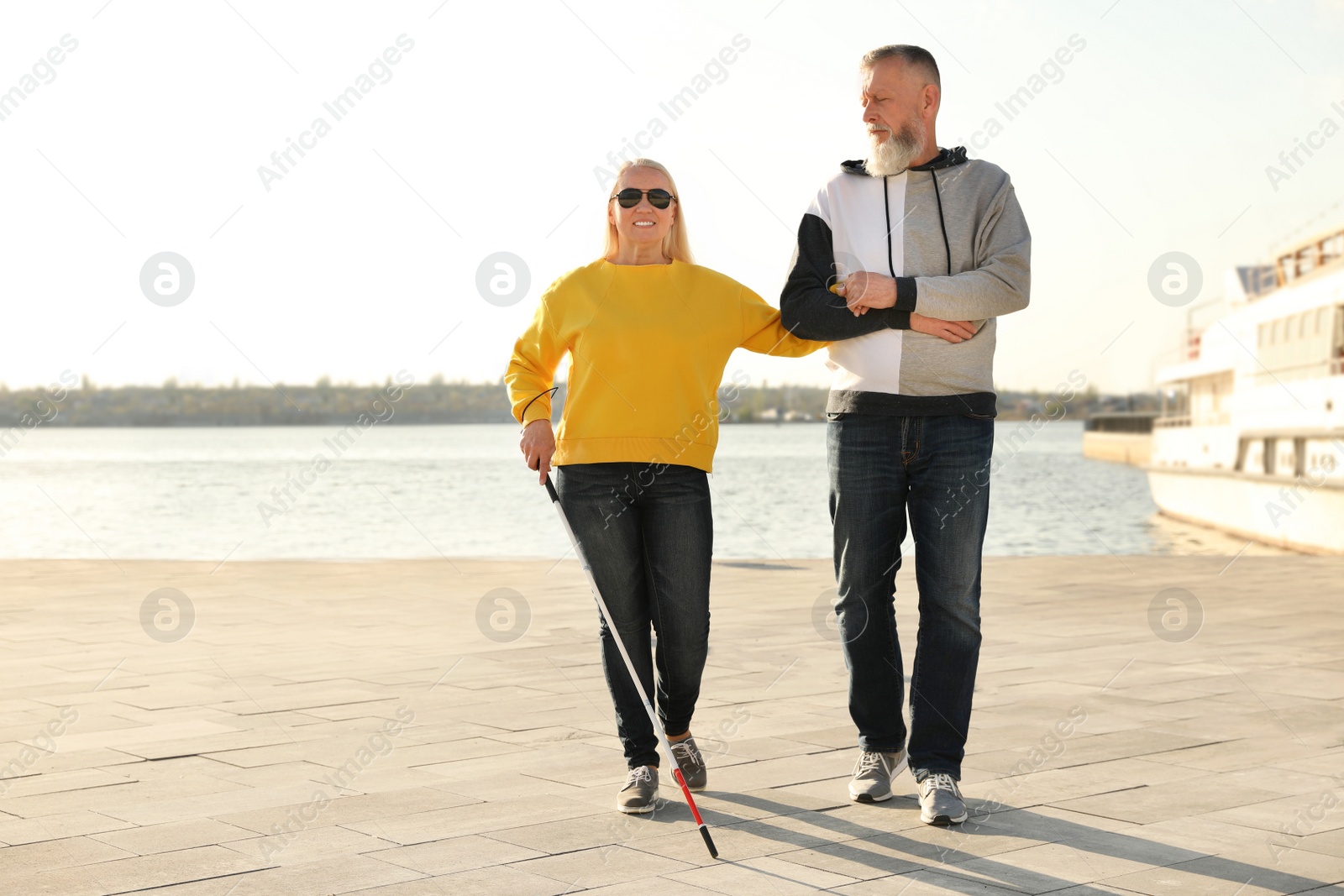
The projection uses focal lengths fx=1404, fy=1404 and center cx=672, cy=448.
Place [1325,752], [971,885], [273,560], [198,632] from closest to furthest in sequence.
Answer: [971,885], [1325,752], [198,632], [273,560]

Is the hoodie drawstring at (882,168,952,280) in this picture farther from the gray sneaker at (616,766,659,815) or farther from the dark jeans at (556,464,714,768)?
the gray sneaker at (616,766,659,815)

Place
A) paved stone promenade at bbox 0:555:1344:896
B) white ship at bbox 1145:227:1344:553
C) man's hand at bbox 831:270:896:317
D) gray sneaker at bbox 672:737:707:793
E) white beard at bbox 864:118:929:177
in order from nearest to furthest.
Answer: paved stone promenade at bbox 0:555:1344:896 → man's hand at bbox 831:270:896:317 → white beard at bbox 864:118:929:177 → gray sneaker at bbox 672:737:707:793 → white ship at bbox 1145:227:1344:553

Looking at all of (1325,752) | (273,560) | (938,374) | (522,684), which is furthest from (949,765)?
(273,560)

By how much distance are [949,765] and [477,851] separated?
1.33 metres

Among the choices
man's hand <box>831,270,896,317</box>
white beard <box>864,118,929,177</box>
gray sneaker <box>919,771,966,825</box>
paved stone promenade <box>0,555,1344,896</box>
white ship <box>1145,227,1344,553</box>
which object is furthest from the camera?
white ship <box>1145,227,1344,553</box>

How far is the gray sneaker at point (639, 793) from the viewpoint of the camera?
392cm

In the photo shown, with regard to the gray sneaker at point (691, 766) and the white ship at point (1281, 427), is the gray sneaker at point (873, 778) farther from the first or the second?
the white ship at point (1281, 427)

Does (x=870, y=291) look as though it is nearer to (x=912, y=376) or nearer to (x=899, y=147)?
(x=912, y=376)

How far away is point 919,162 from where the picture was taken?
4.04m

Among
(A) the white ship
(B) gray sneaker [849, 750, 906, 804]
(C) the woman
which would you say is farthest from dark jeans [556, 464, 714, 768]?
(A) the white ship

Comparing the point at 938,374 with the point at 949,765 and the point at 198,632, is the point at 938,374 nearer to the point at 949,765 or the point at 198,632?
the point at 949,765

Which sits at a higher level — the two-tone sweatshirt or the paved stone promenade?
the two-tone sweatshirt

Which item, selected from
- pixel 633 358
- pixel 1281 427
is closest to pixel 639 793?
pixel 633 358

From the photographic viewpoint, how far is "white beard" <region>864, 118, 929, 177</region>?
157 inches
